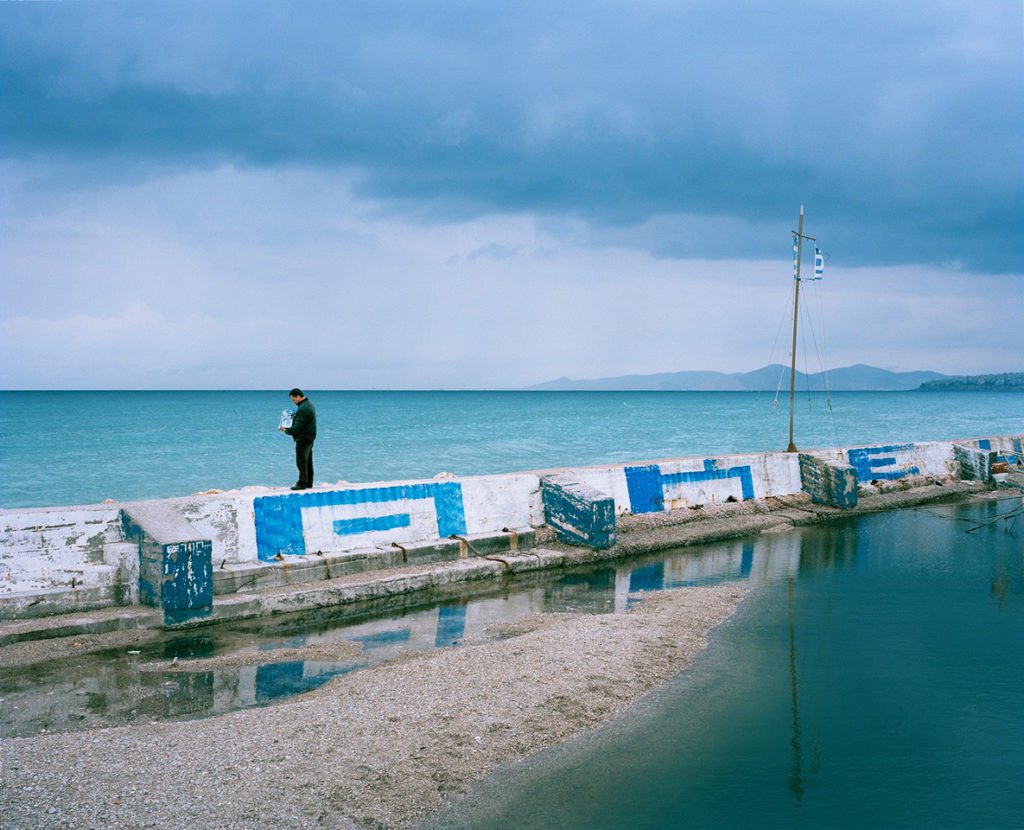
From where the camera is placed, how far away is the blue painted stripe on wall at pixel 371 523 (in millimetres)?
12492

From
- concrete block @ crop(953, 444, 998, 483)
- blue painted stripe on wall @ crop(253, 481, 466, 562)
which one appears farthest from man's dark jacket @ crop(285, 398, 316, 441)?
concrete block @ crop(953, 444, 998, 483)

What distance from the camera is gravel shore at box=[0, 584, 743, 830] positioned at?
5.44 m

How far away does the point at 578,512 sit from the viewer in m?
14.5

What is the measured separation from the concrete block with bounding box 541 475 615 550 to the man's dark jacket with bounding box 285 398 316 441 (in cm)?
444

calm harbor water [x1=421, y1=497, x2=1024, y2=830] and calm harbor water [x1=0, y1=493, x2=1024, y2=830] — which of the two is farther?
calm harbor water [x1=0, y1=493, x2=1024, y2=830]

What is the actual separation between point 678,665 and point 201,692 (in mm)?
4974

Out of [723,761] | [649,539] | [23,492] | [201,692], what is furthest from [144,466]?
[723,761]

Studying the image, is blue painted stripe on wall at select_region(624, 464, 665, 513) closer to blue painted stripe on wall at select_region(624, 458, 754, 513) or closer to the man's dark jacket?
blue painted stripe on wall at select_region(624, 458, 754, 513)

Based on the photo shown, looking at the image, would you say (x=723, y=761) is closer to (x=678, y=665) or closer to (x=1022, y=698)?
(x=678, y=665)

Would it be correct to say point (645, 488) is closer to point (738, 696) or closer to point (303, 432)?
point (303, 432)

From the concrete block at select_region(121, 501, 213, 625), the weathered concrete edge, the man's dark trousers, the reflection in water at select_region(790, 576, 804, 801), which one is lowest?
the reflection in water at select_region(790, 576, 804, 801)

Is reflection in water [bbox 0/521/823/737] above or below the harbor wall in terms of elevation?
below

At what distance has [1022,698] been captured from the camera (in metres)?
8.10

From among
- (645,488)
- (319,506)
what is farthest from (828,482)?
(319,506)
